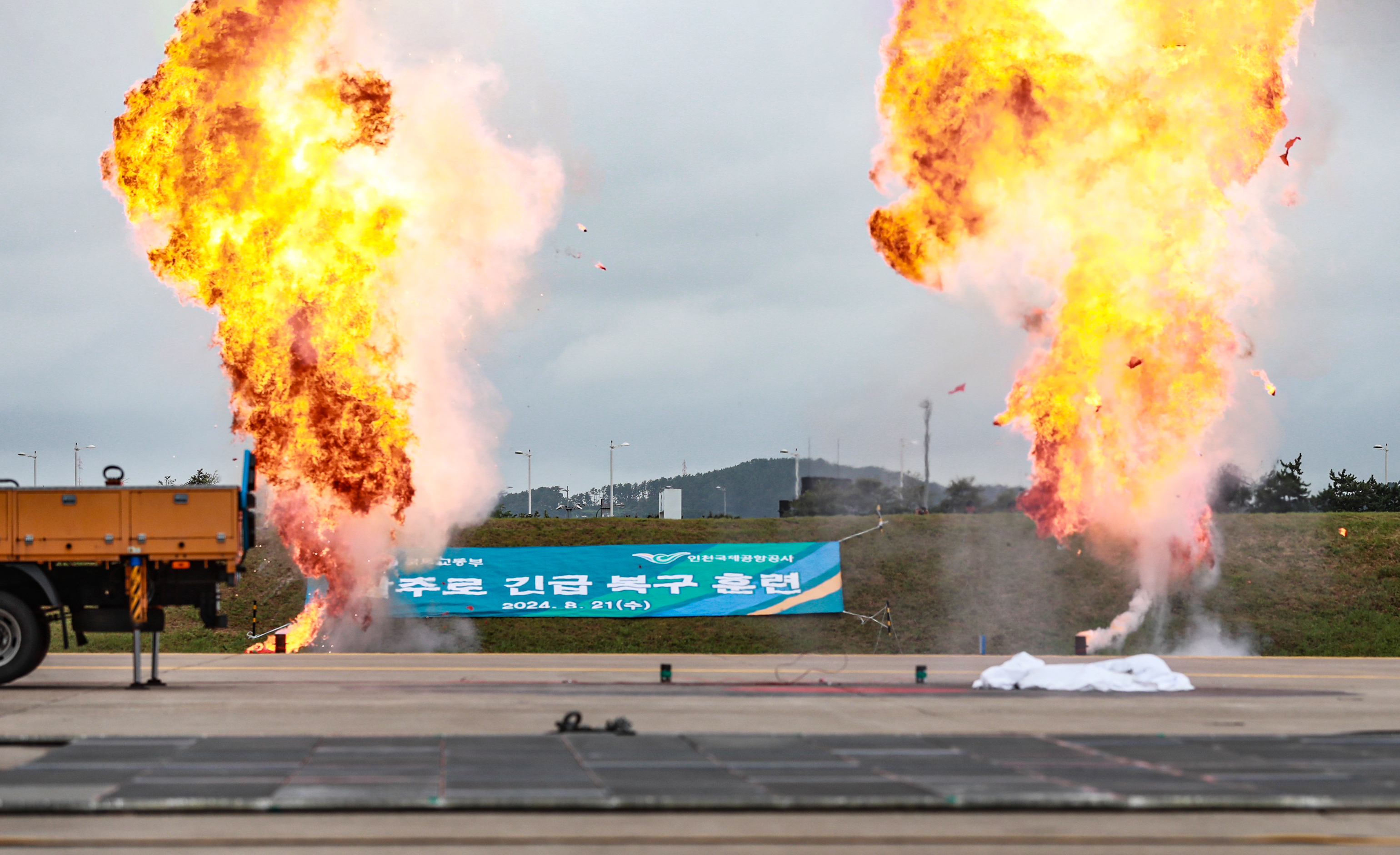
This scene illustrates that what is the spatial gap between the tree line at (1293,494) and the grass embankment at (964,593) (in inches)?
91.4

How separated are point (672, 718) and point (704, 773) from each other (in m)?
4.38

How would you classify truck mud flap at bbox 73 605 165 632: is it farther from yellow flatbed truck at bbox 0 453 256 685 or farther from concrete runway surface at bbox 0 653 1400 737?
concrete runway surface at bbox 0 653 1400 737

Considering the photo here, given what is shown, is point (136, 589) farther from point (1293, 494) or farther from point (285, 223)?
point (1293, 494)

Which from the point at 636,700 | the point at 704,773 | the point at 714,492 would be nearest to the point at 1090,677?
the point at 636,700

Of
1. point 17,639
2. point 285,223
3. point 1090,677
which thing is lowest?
point 1090,677

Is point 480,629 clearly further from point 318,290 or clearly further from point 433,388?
point 318,290

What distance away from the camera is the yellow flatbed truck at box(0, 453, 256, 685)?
66.0ft

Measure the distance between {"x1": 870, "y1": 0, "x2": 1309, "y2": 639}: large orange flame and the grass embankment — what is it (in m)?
7.10

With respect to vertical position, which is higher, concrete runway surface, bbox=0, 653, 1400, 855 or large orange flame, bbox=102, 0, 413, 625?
large orange flame, bbox=102, 0, 413, 625

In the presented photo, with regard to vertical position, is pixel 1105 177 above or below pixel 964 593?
above

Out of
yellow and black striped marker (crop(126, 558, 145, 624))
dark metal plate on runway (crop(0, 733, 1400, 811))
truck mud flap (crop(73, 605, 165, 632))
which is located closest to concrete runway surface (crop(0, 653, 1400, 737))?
truck mud flap (crop(73, 605, 165, 632))

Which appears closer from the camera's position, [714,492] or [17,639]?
[17,639]

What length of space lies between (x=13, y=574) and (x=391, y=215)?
1397 centimetres

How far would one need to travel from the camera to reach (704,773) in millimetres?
11930
